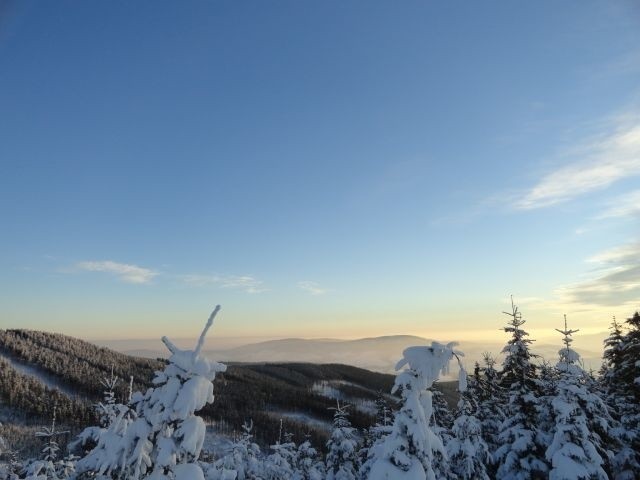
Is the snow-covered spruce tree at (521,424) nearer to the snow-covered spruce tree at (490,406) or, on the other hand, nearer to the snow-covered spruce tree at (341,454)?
the snow-covered spruce tree at (490,406)

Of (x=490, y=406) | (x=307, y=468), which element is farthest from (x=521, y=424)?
(x=307, y=468)

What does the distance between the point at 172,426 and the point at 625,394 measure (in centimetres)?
2691

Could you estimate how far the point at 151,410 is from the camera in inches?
293

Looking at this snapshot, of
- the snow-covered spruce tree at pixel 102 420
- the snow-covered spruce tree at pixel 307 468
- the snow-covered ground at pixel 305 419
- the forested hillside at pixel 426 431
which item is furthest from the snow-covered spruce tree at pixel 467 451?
the snow-covered ground at pixel 305 419

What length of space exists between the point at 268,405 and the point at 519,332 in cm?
10857

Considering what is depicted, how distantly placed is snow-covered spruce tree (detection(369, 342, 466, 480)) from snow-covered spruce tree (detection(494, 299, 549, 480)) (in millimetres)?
14221

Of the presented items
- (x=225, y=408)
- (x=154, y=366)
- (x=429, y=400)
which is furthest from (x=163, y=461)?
(x=154, y=366)

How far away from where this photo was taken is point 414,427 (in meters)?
9.49

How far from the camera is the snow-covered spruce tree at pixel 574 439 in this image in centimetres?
1781

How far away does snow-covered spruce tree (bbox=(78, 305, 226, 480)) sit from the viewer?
23.5ft

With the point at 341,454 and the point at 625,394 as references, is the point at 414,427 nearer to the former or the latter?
the point at 341,454

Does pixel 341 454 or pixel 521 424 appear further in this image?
pixel 341 454

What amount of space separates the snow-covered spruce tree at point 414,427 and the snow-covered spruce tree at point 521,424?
14.2m

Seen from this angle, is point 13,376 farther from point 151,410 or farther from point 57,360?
point 151,410
